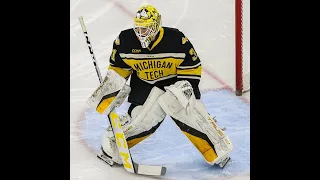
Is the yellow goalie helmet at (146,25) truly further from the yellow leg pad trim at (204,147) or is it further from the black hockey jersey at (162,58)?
the yellow leg pad trim at (204,147)

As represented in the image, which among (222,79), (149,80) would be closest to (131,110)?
(149,80)

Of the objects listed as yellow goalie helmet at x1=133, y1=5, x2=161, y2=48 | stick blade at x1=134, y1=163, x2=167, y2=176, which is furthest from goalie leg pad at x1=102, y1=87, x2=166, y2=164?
yellow goalie helmet at x1=133, y1=5, x2=161, y2=48

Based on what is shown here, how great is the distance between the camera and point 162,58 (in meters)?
3.28

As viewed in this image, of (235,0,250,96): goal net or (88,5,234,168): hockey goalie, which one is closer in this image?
(88,5,234,168): hockey goalie

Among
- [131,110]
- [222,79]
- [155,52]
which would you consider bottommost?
[222,79]

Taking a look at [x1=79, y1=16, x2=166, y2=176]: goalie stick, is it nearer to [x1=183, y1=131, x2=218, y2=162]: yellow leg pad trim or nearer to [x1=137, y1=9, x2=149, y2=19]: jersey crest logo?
[x1=183, y1=131, x2=218, y2=162]: yellow leg pad trim

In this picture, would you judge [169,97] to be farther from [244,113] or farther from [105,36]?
[105,36]

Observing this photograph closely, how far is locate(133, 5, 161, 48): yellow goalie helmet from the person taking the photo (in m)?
3.18

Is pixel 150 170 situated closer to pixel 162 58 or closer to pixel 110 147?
pixel 110 147

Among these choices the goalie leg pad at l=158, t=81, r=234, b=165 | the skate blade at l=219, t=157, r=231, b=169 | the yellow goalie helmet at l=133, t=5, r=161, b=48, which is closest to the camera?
the yellow goalie helmet at l=133, t=5, r=161, b=48

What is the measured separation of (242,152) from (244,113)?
0.45m

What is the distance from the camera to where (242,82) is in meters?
4.21

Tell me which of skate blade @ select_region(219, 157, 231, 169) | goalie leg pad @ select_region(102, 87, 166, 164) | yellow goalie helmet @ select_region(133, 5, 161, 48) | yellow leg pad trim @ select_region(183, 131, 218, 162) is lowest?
skate blade @ select_region(219, 157, 231, 169)

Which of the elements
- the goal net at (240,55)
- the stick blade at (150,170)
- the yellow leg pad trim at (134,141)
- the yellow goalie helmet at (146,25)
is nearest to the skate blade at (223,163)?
the stick blade at (150,170)
